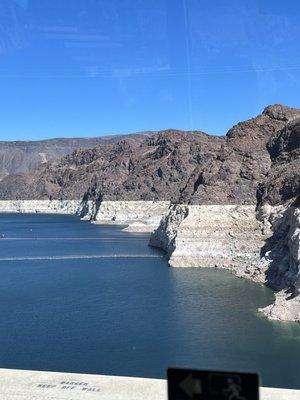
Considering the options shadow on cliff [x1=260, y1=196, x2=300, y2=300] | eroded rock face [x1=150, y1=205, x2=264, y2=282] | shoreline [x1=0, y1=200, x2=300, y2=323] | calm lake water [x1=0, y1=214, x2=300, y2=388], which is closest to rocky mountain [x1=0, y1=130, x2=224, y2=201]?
shoreline [x1=0, y1=200, x2=300, y2=323]

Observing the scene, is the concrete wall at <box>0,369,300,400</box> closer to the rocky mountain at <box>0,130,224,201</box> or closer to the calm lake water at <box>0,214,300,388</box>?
the calm lake water at <box>0,214,300,388</box>

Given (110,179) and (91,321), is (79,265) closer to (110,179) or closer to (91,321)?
(91,321)

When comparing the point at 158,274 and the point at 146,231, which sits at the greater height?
the point at 146,231

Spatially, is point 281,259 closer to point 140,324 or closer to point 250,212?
point 140,324

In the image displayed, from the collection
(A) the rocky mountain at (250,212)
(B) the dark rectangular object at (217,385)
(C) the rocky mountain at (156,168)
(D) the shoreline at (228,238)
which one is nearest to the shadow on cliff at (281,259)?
(A) the rocky mountain at (250,212)

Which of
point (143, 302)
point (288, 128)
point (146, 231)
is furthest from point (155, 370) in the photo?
point (146, 231)

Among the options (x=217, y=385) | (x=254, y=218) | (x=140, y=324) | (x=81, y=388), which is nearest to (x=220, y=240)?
(x=254, y=218)

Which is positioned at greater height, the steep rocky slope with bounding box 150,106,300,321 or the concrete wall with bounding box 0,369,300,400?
the steep rocky slope with bounding box 150,106,300,321
